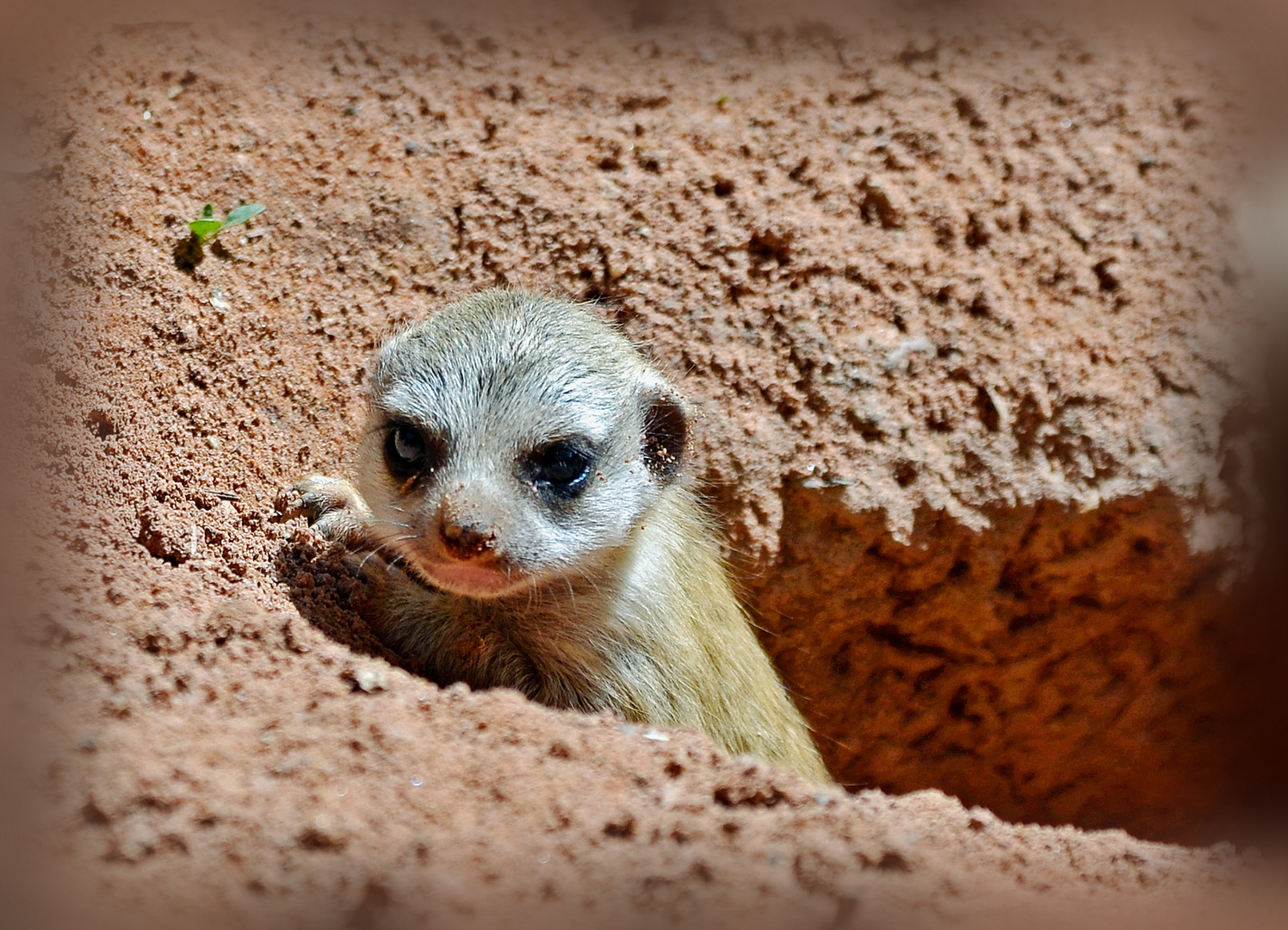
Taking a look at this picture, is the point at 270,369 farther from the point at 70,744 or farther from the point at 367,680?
the point at 70,744

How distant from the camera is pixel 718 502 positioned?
453 cm

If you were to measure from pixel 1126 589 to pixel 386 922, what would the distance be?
384 cm

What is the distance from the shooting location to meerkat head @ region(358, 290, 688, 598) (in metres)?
3.22

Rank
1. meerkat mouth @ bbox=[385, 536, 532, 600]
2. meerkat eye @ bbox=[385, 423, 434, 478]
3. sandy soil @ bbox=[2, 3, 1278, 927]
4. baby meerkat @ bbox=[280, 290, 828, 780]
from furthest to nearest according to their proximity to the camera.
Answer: sandy soil @ bbox=[2, 3, 1278, 927]
meerkat eye @ bbox=[385, 423, 434, 478]
baby meerkat @ bbox=[280, 290, 828, 780]
meerkat mouth @ bbox=[385, 536, 532, 600]

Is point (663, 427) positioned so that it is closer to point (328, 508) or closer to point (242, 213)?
point (328, 508)

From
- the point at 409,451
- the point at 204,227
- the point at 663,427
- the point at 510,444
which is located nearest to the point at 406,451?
the point at 409,451

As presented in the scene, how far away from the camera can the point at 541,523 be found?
3.33 meters

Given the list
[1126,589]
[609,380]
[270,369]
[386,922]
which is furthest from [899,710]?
[386,922]

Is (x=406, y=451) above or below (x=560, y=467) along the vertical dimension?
below

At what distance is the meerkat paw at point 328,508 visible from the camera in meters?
3.83

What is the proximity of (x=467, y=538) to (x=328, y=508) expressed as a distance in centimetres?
113

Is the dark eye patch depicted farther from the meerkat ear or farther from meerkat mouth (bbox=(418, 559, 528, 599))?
the meerkat ear

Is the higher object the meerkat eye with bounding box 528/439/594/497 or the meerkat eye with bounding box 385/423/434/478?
the meerkat eye with bounding box 528/439/594/497

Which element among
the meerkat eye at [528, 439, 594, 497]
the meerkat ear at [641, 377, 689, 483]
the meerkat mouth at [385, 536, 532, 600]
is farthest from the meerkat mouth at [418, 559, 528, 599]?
the meerkat ear at [641, 377, 689, 483]
